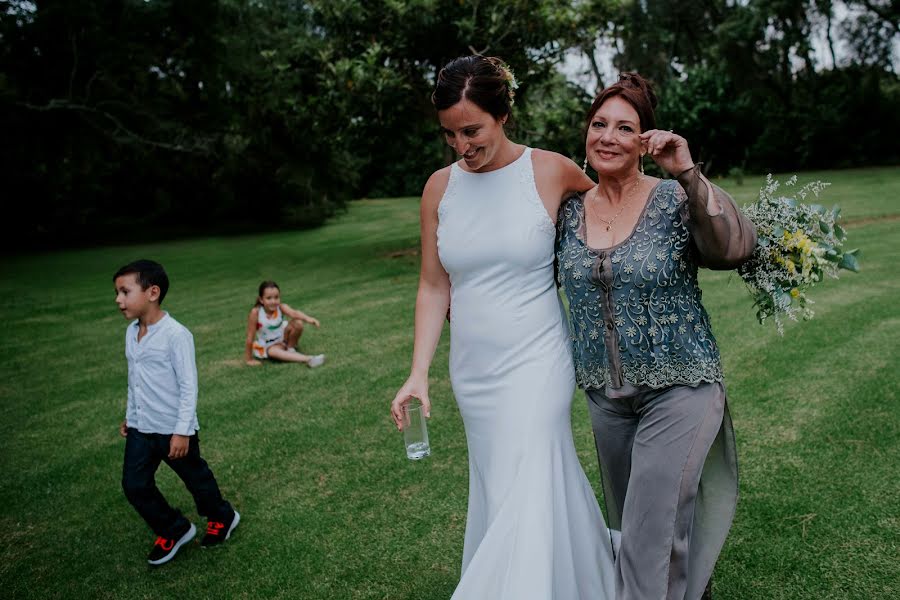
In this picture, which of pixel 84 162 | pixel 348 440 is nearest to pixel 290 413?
pixel 348 440

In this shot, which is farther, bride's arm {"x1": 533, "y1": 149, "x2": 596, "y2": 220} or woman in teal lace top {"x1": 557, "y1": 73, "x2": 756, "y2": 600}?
bride's arm {"x1": 533, "y1": 149, "x2": 596, "y2": 220}

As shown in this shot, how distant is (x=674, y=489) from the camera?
258cm

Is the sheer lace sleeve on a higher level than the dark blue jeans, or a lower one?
higher

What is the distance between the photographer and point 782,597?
334cm

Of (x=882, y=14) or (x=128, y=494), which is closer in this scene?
(x=128, y=494)

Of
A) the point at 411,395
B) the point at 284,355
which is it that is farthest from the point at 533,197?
the point at 284,355

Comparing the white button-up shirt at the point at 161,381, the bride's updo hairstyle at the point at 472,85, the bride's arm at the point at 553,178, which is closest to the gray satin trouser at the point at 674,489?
the bride's arm at the point at 553,178

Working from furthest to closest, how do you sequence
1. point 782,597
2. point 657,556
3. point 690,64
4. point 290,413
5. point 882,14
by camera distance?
1. point 690,64
2. point 882,14
3. point 290,413
4. point 782,597
5. point 657,556

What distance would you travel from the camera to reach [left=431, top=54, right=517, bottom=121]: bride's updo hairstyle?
110 inches

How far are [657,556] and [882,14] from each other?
3437cm

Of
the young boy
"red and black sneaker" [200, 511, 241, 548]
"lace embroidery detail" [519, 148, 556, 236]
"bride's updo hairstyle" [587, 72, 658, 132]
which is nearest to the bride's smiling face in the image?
"lace embroidery detail" [519, 148, 556, 236]

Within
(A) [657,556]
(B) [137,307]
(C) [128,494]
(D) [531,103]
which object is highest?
(D) [531,103]

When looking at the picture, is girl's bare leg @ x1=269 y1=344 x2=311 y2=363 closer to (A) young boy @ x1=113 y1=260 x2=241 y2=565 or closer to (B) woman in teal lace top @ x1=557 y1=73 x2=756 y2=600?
(A) young boy @ x1=113 y1=260 x2=241 y2=565

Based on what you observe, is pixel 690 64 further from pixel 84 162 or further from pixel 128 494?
pixel 128 494
